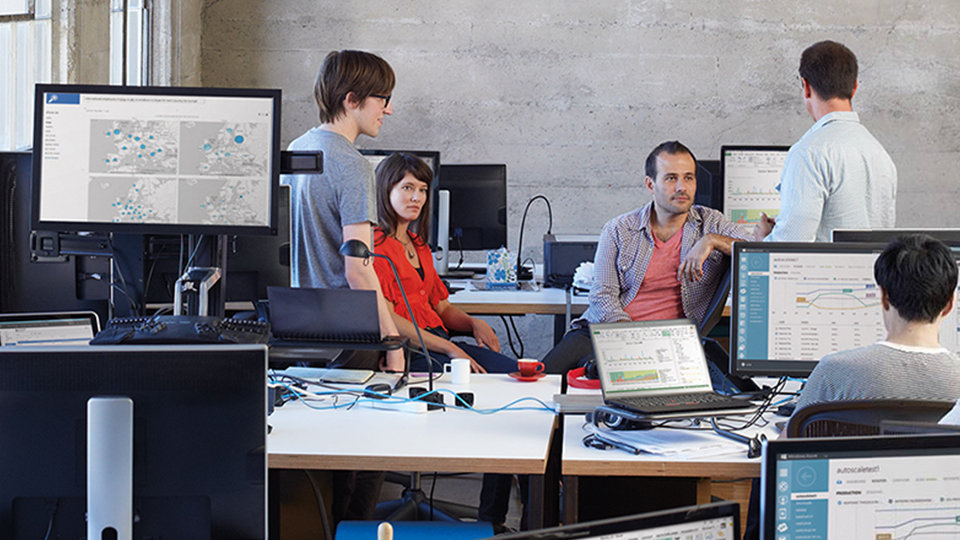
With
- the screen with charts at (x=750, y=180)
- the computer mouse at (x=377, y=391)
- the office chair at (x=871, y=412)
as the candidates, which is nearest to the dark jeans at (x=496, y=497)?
the computer mouse at (x=377, y=391)

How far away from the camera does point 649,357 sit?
2.07 metres

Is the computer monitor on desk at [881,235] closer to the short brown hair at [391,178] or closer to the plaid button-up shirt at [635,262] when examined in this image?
the plaid button-up shirt at [635,262]

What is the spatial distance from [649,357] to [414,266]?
154 centimetres

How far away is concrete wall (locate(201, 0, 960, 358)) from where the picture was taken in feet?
19.7

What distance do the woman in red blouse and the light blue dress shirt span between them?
3.56 ft

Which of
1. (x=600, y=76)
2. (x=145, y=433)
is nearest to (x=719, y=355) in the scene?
(x=145, y=433)

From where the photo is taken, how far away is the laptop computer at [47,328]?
2.11 meters

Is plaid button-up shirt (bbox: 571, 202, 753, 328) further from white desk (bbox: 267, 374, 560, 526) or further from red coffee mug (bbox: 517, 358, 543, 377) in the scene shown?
white desk (bbox: 267, 374, 560, 526)

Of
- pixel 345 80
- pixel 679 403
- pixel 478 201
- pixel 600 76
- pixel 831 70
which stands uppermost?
pixel 600 76

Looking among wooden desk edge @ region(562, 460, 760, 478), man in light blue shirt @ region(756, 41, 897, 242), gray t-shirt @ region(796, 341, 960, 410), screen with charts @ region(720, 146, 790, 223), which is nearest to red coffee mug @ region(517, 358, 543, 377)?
wooden desk edge @ region(562, 460, 760, 478)

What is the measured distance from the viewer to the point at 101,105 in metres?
2.12

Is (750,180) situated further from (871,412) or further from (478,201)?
(871,412)

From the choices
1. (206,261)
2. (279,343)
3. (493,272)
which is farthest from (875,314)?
(493,272)

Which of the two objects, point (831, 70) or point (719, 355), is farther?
point (831, 70)
